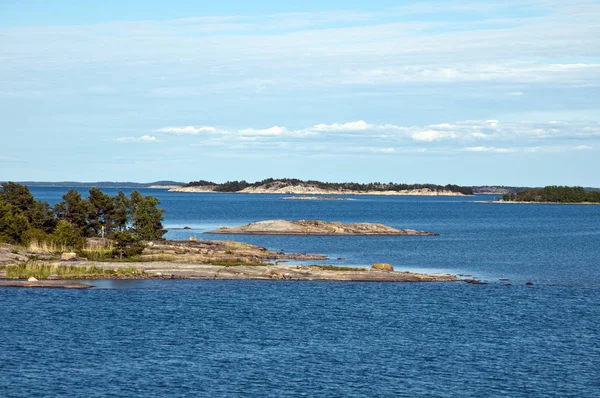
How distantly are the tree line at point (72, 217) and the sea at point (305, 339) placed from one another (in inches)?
956

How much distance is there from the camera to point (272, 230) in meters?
166

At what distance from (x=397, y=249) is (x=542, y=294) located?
5353 centimetres

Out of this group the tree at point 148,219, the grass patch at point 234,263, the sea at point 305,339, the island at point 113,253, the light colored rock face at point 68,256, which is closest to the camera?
the sea at point 305,339

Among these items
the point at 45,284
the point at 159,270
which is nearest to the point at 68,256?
the point at 159,270

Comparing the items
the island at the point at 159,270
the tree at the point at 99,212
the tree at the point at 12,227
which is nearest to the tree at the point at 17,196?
the tree at the point at 99,212

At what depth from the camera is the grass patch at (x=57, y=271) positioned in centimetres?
8284

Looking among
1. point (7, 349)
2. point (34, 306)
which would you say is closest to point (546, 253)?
point (34, 306)

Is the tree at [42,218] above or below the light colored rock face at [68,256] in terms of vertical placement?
above

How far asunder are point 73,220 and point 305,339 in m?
63.4

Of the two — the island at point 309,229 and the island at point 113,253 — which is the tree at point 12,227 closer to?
the island at point 113,253

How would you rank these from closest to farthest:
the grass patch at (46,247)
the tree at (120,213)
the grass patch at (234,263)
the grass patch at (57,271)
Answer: the grass patch at (57,271), the grass patch at (234,263), the grass patch at (46,247), the tree at (120,213)

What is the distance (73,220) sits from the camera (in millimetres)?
111938

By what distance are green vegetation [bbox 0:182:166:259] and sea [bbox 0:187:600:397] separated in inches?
834

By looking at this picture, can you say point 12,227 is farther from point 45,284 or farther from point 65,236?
point 45,284
